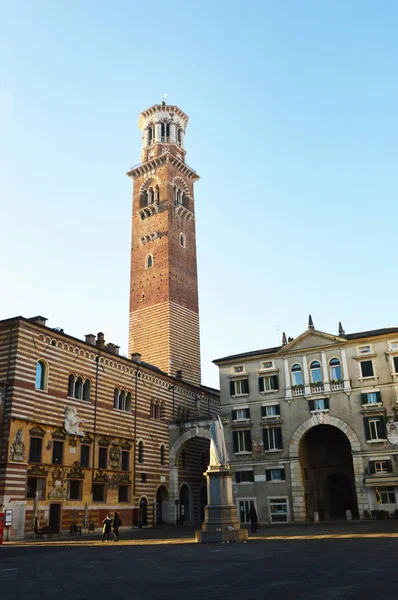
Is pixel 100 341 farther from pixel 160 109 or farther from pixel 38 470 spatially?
pixel 160 109

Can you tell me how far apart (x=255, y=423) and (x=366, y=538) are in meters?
19.7

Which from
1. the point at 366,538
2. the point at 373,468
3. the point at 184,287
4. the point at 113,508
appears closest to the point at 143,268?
the point at 184,287

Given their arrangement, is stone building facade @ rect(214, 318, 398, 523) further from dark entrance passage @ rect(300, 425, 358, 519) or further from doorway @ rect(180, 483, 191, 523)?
doorway @ rect(180, 483, 191, 523)

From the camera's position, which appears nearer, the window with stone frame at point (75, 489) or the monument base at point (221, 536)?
the monument base at point (221, 536)

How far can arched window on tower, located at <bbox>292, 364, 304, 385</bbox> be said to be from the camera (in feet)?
130

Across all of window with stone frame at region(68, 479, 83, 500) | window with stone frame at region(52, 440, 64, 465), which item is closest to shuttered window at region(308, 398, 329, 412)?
window with stone frame at region(68, 479, 83, 500)

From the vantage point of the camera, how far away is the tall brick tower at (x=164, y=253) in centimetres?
5366

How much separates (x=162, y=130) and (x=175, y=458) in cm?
4119

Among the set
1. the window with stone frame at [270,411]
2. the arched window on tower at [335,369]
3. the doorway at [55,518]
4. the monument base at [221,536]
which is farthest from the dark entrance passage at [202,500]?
the monument base at [221,536]

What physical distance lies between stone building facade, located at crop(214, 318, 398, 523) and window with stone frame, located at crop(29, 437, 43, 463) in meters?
15.5

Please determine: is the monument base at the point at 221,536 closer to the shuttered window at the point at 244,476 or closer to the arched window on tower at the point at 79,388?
the arched window on tower at the point at 79,388

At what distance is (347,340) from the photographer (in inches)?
1507

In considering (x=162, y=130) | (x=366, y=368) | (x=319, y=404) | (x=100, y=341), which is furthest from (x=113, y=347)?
(x=162, y=130)

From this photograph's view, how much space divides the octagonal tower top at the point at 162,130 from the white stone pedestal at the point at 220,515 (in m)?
49.6
